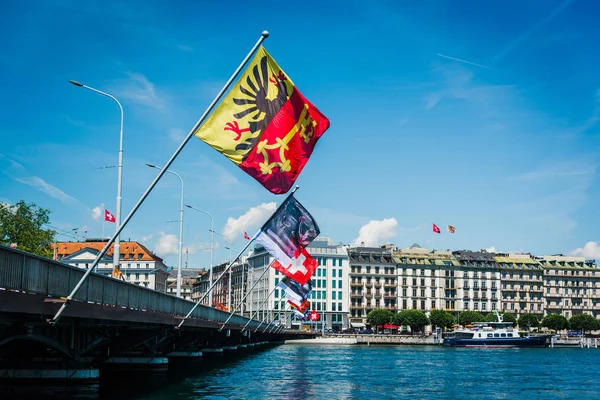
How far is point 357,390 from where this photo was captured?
160 feet

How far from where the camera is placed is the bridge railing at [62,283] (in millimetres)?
21734

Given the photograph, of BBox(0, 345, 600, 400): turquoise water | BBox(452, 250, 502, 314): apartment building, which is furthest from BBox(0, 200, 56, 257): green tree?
BBox(452, 250, 502, 314): apartment building

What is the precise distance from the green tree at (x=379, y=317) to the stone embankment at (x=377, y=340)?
11091 millimetres

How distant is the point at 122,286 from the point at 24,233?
7765cm

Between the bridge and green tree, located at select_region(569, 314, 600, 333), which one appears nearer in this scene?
the bridge

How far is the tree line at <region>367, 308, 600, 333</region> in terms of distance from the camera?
176625 mm

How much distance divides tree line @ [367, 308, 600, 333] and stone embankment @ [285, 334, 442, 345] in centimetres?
1062

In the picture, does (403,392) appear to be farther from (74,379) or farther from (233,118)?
(233,118)

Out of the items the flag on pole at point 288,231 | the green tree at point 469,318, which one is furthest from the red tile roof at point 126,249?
the flag on pole at point 288,231

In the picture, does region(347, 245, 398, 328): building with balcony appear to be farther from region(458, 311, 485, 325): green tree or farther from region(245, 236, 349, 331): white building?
region(458, 311, 485, 325): green tree

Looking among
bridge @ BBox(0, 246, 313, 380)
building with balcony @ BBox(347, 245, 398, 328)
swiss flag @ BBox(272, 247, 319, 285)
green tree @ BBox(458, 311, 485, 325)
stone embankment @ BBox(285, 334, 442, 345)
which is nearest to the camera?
bridge @ BBox(0, 246, 313, 380)

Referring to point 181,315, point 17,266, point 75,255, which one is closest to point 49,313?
point 17,266

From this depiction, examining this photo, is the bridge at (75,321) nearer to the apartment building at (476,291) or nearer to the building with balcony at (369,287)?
the building with balcony at (369,287)

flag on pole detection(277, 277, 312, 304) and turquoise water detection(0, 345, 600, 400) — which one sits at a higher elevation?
flag on pole detection(277, 277, 312, 304)
